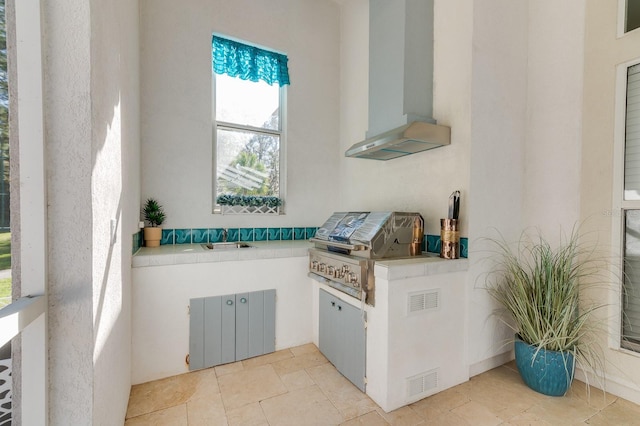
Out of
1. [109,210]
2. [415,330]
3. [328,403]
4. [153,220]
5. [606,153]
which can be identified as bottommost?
[328,403]

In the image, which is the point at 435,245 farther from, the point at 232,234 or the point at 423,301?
the point at 232,234

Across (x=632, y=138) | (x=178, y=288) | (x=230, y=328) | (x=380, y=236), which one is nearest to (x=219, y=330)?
(x=230, y=328)

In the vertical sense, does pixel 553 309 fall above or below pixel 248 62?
below

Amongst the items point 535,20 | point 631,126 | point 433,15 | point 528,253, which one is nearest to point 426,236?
point 528,253

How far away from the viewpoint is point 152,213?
8.27 feet

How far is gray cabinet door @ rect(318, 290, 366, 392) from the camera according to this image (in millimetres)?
1948

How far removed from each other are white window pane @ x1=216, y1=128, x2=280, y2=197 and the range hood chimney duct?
1170 millimetres

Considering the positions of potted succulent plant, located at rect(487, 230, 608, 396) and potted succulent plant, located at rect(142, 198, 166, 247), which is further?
potted succulent plant, located at rect(142, 198, 166, 247)

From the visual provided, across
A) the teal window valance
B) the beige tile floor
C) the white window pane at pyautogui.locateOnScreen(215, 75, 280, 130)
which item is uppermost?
the teal window valance

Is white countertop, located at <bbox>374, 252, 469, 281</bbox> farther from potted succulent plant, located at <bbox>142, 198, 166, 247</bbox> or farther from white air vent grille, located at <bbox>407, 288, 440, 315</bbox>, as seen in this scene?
potted succulent plant, located at <bbox>142, 198, 166, 247</bbox>

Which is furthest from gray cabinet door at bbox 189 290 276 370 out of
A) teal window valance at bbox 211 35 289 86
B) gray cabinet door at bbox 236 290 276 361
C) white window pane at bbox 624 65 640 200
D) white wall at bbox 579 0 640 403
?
white window pane at bbox 624 65 640 200

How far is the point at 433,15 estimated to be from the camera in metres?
2.31

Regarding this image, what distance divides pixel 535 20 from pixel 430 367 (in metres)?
2.92

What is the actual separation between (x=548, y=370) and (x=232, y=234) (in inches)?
111
